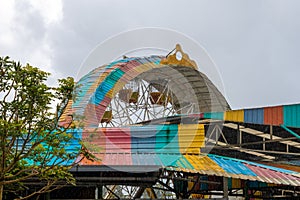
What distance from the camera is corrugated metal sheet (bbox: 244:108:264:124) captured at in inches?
586

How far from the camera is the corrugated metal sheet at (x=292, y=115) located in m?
14.7

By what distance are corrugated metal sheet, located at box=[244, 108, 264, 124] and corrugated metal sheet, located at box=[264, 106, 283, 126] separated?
13cm

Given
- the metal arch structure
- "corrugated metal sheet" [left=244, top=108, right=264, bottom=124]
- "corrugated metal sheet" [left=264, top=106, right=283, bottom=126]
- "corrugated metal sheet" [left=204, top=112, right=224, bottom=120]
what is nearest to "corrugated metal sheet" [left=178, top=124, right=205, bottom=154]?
"corrugated metal sheet" [left=204, top=112, right=224, bottom=120]

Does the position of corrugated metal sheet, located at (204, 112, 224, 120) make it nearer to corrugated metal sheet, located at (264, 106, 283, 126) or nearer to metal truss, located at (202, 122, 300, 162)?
metal truss, located at (202, 122, 300, 162)

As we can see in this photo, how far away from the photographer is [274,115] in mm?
14828

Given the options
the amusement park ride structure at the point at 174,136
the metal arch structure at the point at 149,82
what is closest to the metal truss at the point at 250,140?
the amusement park ride structure at the point at 174,136

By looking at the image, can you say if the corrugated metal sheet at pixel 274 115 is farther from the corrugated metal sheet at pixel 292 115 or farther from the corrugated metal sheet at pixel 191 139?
the corrugated metal sheet at pixel 191 139

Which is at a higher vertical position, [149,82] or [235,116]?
[149,82]

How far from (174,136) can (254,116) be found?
106 inches

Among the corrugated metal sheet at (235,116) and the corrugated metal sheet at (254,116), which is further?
the corrugated metal sheet at (235,116)

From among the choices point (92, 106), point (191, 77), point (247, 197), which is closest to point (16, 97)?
point (92, 106)

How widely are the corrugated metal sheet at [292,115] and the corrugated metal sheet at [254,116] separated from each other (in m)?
0.70

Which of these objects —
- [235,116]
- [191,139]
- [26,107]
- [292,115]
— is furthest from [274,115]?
[26,107]

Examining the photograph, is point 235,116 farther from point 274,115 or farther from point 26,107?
point 26,107
